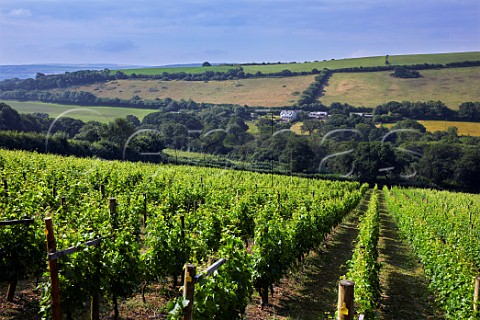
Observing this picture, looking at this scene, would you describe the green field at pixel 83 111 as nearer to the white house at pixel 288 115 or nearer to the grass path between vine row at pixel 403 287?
the white house at pixel 288 115

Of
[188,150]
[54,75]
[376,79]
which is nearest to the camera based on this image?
[188,150]

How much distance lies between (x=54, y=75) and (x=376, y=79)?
3517 inches

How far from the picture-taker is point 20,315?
7070mm

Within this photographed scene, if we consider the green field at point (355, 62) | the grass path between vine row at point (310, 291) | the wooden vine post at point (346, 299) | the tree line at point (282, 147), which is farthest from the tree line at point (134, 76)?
the wooden vine post at point (346, 299)

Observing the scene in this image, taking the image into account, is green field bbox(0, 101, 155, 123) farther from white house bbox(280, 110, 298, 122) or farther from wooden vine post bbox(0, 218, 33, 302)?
wooden vine post bbox(0, 218, 33, 302)

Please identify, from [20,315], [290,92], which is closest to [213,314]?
[20,315]

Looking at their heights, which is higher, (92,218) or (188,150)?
(92,218)

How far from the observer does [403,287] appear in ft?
38.8

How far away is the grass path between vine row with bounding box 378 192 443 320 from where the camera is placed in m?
9.79

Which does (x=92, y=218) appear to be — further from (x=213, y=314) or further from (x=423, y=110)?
(x=423, y=110)

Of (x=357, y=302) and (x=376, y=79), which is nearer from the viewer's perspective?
(x=357, y=302)

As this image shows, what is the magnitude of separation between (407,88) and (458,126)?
2147 centimetres

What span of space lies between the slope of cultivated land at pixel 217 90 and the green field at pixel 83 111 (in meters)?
13.1

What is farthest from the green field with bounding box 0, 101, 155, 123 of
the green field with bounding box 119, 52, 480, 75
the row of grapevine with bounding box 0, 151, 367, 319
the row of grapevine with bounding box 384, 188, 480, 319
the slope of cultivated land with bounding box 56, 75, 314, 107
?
the row of grapevine with bounding box 0, 151, 367, 319
